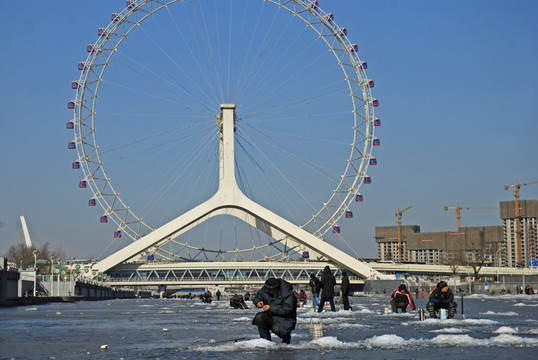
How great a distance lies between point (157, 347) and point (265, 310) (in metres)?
2.45

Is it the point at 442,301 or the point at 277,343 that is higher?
the point at 442,301

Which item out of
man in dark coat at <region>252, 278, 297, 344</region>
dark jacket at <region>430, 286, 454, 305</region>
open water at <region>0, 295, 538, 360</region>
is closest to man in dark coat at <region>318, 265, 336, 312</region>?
dark jacket at <region>430, 286, 454, 305</region>

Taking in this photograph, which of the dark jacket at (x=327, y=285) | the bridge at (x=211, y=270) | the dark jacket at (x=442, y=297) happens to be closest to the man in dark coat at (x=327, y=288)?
the dark jacket at (x=327, y=285)

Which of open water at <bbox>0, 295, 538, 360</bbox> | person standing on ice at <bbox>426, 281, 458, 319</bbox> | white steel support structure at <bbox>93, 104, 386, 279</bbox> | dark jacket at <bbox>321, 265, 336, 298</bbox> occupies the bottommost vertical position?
open water at <bbox>0, 295, 538, 360</bbox>

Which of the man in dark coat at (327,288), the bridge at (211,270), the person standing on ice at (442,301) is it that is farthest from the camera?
the bridge at (211,270)

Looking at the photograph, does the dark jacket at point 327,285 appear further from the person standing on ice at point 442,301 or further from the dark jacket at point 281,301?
the dark jacket at point 281,301

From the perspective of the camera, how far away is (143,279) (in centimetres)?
11731

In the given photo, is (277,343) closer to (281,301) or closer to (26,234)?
(281,301)

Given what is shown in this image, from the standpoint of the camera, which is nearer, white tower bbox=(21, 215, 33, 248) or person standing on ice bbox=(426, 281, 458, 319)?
person standing on ice bbox=(426, 281, 458, 319)

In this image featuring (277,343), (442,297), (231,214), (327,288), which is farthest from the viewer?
(231,214)

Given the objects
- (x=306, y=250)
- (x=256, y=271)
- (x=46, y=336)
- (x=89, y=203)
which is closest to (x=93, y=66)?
(x=89, y=203)

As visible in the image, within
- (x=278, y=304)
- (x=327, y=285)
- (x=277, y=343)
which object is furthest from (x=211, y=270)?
(x=278, y=304)

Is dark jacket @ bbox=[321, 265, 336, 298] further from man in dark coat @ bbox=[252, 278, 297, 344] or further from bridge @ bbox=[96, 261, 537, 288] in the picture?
bridge @ bbox=[96, 261, 537, 288]

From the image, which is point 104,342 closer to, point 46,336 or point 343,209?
point 46,336
